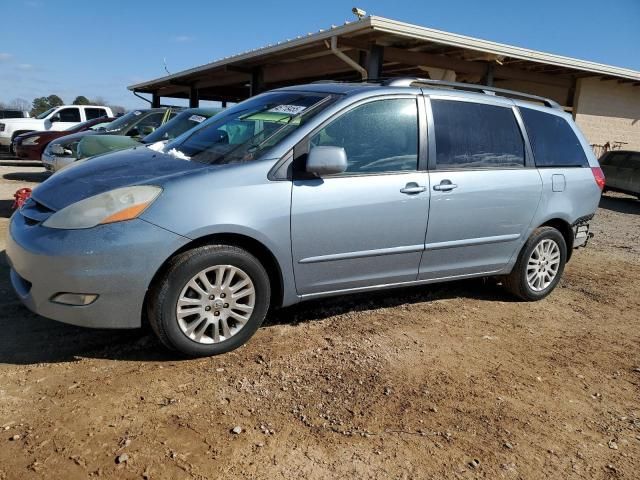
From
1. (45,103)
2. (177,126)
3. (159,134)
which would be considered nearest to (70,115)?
(177,126)

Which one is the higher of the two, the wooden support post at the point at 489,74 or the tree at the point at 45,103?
the wooden support post at the point at 489,74

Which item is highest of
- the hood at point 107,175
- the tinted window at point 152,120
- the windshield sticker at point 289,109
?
the windshield sticker at point 289,109

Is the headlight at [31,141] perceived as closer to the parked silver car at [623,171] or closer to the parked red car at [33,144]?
the parked red car at [33,144]

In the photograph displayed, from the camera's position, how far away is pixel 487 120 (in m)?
4.41

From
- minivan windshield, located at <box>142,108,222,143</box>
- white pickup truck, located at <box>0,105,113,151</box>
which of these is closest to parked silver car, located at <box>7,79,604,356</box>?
minivan windshield, located at <box>142,108,222,143</box>

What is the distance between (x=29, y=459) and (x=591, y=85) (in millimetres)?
16426

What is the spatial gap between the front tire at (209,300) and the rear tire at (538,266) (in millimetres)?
2503

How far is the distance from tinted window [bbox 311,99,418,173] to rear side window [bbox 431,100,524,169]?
0.25m

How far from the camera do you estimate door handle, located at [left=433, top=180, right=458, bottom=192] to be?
396 cm

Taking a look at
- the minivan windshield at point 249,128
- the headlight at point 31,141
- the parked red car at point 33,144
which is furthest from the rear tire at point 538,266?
the headlight at point 31,141

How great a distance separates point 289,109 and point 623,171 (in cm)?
1306

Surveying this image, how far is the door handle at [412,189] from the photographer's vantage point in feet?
12.5

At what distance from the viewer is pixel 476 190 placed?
4.16 m

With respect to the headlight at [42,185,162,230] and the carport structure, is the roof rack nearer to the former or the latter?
the headlight at [42,185,162,230]
